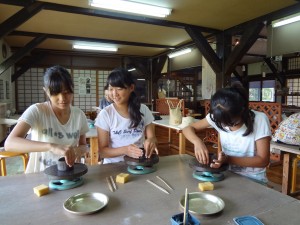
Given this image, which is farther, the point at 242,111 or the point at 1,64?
the point at 1,64

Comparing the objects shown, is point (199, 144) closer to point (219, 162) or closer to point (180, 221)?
point (219, 162)

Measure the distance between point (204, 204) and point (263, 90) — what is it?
9.64 meters

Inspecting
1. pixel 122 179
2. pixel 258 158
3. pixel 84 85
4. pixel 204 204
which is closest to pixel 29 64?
pixel 84 85

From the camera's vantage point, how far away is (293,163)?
2354 mm

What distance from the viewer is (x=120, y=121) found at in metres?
1.46

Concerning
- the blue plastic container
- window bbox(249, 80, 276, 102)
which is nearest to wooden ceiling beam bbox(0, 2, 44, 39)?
the blue plastic container

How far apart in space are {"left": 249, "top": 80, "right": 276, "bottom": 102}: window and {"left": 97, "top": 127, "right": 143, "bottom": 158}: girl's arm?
354 inches

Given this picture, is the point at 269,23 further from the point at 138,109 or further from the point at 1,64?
the point at 1,64

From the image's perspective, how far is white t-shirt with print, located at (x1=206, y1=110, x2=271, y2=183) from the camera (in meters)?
1.25

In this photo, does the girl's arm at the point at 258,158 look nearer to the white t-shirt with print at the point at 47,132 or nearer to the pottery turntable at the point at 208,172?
the pottery turntable at the point at 208,172

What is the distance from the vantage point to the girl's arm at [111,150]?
120 cm

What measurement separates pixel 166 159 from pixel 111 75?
0.63 metres

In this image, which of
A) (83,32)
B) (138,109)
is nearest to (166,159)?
(138,109)

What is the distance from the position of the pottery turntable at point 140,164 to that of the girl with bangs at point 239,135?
0.25 m
